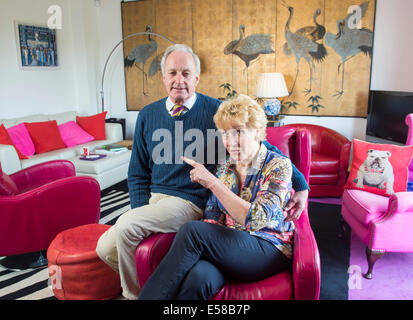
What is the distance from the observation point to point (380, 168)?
8.52ft

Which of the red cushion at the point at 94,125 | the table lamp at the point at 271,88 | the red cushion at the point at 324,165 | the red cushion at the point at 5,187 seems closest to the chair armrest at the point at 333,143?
the red cushion at the point at 324,165

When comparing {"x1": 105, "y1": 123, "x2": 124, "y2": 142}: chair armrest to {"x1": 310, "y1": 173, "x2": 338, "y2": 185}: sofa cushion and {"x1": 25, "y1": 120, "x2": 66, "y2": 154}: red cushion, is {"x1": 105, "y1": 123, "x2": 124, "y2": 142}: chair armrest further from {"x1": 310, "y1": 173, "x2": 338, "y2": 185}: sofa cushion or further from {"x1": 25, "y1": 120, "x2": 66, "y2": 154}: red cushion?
{"x1": 310, "y1": 173, "x2": 338, "y2": 185}: sofa cushion

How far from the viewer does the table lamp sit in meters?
4.22

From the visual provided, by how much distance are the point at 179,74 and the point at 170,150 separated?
1.36ft

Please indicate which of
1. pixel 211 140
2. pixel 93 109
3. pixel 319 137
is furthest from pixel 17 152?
pixel 319 137

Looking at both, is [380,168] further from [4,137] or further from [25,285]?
[4,137]

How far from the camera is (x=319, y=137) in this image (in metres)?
4.14

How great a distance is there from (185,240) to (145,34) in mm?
4503

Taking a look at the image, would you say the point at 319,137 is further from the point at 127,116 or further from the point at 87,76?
the point at 87,76

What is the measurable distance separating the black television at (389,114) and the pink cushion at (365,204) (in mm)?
1327

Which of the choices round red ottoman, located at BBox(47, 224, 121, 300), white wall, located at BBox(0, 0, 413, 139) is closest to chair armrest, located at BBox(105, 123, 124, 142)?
white wall, located at BBox(0, 0, 413, 139)

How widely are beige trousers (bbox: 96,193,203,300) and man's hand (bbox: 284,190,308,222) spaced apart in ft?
1.56

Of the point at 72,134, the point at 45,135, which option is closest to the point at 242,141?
the point at 45,135
